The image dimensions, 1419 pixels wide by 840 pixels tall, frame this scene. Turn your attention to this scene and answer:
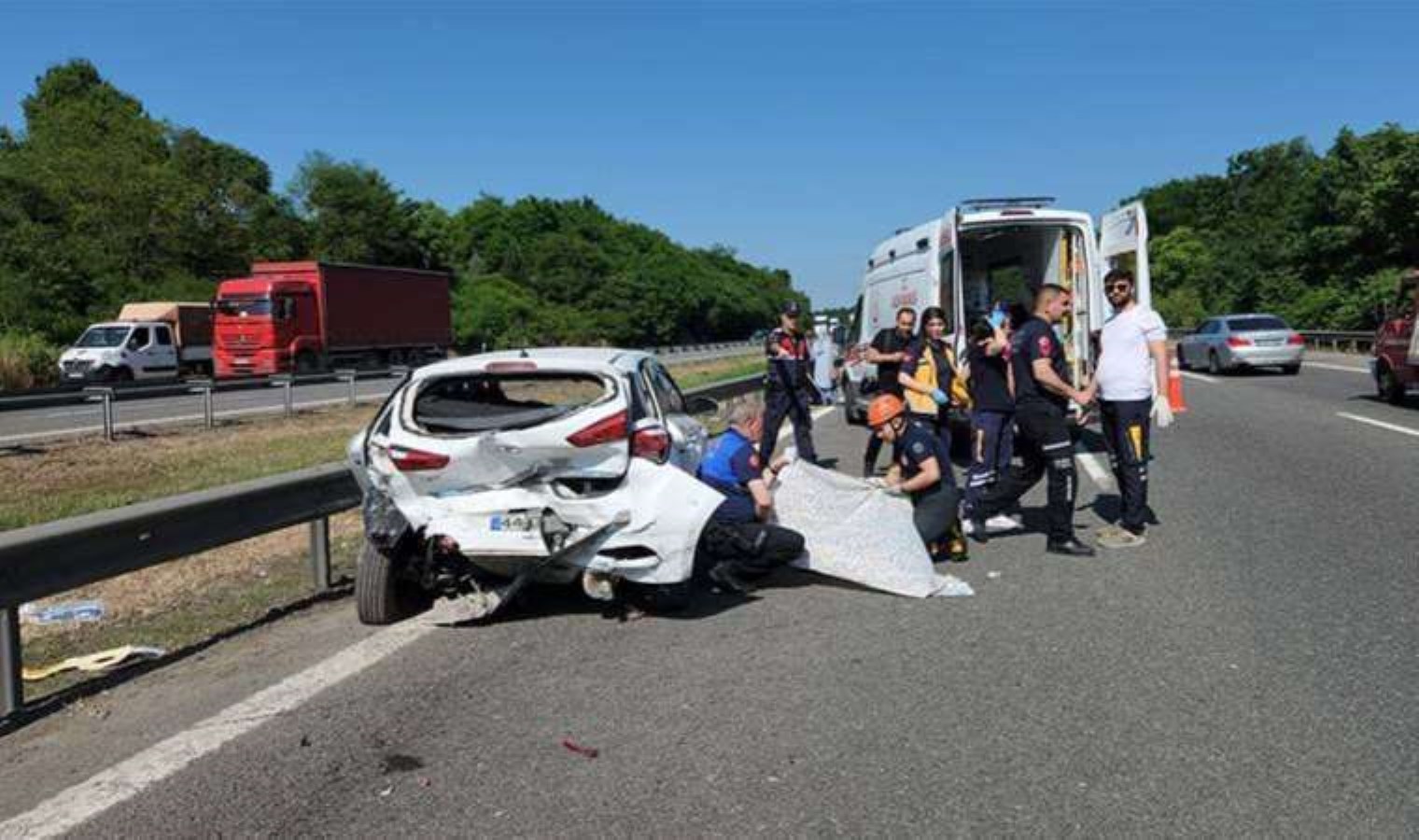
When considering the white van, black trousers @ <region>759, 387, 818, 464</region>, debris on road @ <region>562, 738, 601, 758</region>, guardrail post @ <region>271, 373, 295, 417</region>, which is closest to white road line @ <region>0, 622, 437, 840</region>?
debris on road @ <region>562, 738, 601, 758</region>

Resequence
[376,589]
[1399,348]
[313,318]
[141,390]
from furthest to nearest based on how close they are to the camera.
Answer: [313,318]
[141,390]
[1399,348]
[376,589]

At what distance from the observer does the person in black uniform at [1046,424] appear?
7348 mm

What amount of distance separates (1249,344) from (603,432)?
2541 centimetres

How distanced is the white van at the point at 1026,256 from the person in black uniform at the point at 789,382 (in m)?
1.09

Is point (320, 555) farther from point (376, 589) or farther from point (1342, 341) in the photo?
point (1342, 341)

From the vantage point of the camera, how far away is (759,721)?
4316 mm

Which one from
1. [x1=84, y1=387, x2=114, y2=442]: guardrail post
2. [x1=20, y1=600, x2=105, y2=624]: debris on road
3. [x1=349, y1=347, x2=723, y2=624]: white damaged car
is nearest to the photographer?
[x1=349, y1=347, x2=723, y2=624]: white damaged car

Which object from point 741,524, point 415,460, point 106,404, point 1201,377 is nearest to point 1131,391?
point 741,524

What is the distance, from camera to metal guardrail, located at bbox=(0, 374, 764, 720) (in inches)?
186

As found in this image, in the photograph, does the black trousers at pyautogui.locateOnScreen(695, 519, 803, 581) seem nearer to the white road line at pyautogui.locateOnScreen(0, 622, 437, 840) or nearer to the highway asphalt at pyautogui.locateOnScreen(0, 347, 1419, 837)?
the highway asphalt at pyautogui.locateOnScreen(0, 347, 1419, 837)

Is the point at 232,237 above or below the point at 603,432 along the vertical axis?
above

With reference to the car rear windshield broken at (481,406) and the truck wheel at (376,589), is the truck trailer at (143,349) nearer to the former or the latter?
the car rear windshield broken at (481,406)

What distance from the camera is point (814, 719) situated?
434cm

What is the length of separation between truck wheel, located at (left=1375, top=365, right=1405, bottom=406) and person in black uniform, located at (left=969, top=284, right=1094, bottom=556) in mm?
12302
